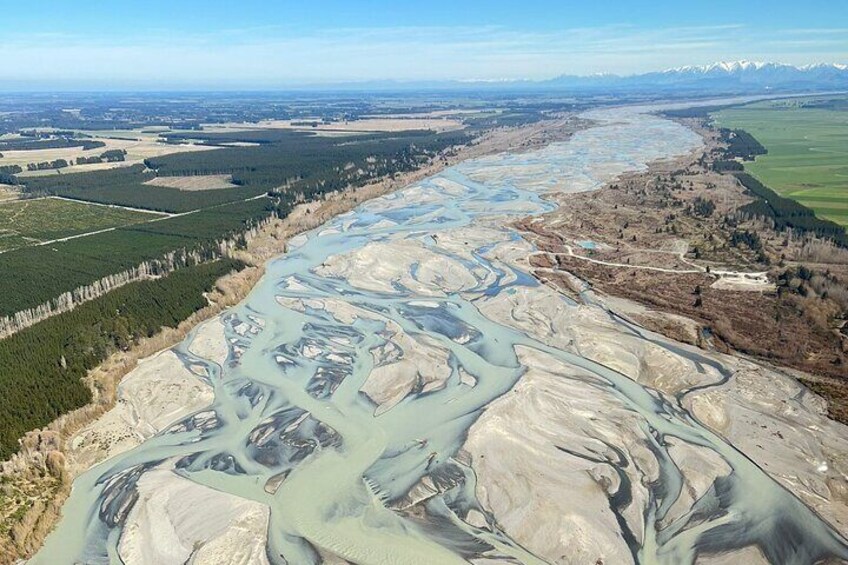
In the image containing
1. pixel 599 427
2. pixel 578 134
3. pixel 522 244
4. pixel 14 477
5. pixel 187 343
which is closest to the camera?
pixel 14 477

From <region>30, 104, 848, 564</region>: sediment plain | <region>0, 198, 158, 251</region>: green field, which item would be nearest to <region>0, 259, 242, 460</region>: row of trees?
<region>30, 104, 848, 564</region>: sediment plain

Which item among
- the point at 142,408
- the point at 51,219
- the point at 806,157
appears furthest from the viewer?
the point at 806,157

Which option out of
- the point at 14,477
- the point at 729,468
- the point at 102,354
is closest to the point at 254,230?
the point at 102,354

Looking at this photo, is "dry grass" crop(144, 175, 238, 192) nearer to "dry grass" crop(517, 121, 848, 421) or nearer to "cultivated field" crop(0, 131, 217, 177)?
"cultivated field" crop(0, 131, 217, 177)

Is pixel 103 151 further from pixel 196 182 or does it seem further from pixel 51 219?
pixel 51 219

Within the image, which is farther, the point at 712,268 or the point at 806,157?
the point at 806,157

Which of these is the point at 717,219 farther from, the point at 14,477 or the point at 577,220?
the point at 14,477

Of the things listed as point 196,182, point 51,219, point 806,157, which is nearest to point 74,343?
point 51,219
